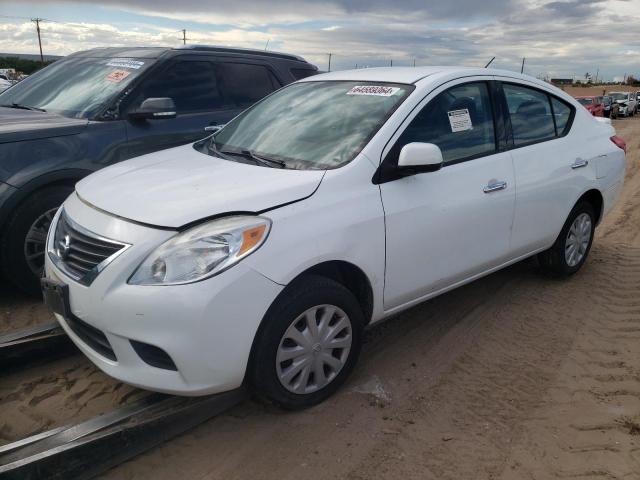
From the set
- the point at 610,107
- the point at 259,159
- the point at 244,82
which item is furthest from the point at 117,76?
the point at 610,107

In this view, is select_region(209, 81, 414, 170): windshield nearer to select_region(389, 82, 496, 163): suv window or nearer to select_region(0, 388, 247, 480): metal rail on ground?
select_region(389, 82, 496, 163): suv window

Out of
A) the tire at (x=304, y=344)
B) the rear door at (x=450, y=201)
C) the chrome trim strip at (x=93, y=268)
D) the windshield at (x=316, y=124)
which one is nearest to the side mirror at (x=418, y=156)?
the rear door at (x=450, y=201)

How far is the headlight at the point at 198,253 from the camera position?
2.43m

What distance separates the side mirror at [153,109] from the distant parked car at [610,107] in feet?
103

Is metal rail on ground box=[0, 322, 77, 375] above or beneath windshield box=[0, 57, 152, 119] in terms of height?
beneath

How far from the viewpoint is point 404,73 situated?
371 cm

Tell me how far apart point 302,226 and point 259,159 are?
0.79 metres

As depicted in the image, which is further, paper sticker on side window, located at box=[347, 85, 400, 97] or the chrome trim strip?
paper sticker on side window, located at box=[347, 85, 400, 97]

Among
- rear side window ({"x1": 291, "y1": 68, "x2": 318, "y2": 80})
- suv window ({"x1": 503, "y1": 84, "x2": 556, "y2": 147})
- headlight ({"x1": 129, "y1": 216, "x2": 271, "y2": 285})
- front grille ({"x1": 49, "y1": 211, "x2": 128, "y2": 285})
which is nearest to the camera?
headlight ({"x1": 129, "y1": 216, "x2": 271, "y2": 285})

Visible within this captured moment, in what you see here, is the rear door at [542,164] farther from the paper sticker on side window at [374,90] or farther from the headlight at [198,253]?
the headlight at [198,253]

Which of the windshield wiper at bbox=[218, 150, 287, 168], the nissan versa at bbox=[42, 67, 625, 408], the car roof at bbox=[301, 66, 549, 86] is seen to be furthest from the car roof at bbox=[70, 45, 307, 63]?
the windshield wiper at bbox=[218, 150, 287, 168]

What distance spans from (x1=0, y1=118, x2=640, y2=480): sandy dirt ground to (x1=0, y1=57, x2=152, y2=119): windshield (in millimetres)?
1706

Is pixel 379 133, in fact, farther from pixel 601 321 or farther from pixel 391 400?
pixel 601 321

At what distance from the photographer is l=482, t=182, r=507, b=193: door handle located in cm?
362
